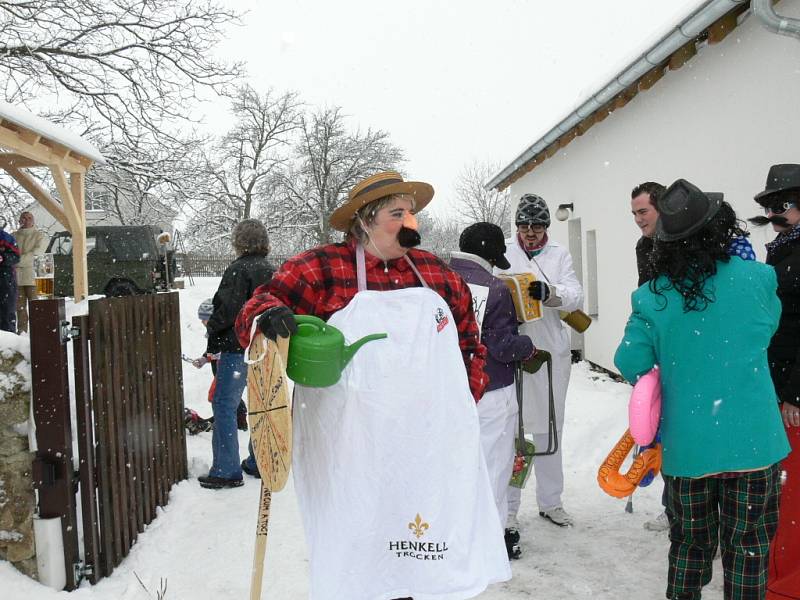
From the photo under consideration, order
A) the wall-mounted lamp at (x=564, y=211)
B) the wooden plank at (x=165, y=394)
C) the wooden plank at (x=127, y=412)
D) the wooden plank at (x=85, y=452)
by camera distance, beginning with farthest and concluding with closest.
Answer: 1. the wall-mounted lamp at (x=564, y=211)
2. the wooden plank at (x=165, y=394)
3. the wooden plank at (x=127, y=412)
4. the wooden plank at (x=85, y=452)

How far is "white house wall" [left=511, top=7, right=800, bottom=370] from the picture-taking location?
5.21 m

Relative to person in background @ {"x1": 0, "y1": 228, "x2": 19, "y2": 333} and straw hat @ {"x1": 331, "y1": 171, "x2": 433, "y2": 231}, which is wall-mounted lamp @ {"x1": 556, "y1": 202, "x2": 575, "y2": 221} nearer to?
person in background @ {"x1": 0, "y1": 228, "x2": 19, "y2": 333}

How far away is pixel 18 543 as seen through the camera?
10.1 ft

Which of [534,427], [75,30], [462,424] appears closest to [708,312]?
[462,424]

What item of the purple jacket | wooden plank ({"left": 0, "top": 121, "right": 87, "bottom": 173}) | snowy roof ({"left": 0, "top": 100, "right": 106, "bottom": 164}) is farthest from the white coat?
wooden plank ({"left": 0, "top": 121, "right": 87, "bottom": 173})

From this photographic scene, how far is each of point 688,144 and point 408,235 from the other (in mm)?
5259

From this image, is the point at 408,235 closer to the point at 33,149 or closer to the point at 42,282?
the point at 33,149

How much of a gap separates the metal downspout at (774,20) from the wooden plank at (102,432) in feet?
14.6

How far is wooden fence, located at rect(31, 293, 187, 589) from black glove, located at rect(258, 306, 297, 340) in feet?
4.35

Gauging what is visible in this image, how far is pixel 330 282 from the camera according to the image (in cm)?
258

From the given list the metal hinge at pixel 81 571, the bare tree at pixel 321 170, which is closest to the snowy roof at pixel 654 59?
the metal hinge at pixel 81 571

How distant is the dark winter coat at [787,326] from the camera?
2.95 m

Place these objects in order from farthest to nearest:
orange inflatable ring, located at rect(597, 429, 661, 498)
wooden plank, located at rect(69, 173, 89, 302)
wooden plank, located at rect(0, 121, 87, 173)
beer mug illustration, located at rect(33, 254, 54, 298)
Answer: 1. beer mug illustration, located at rect(33, 254, 54, 298)
2. wooden plank, located at rect(69, 173, 89, 302)
3. wooden plank, located at rect(0, 121, 87, 173)
4. orange inflatable ring, located at rect(597, 429, 661, 498)

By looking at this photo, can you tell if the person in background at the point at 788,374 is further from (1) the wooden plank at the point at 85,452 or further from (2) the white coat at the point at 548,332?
(1) the wooden plank at the point at 85,452
